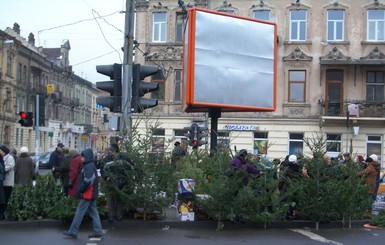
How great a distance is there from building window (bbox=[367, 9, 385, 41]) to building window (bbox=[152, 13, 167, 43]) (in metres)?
12.1

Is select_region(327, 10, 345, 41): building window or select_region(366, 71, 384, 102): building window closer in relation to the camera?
select_region(366, 71, 384, 102): building window

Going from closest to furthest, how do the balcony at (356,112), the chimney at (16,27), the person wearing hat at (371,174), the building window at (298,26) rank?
the person wearing hat at (371,174)
the balcony at (356,112)
the building window at (298,26)
the chimney at (16,27)

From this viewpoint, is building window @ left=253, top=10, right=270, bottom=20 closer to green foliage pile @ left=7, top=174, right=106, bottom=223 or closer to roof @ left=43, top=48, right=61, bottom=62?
green foliage pile @ left=7, top=174, right=106, bottom=223

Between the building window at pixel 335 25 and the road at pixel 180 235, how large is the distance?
2116cm

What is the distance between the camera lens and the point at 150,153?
1249 cm

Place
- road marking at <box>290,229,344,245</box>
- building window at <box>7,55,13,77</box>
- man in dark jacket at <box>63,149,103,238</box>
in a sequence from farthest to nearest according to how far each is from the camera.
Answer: building window at <box>7,55,13,77</box> < road marking at <box>290,229,344,245</box> < man in dark jacket at <box>63,149,103,238</box>

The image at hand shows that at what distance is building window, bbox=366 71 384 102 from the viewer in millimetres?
32000

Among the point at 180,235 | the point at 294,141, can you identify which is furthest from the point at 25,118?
the point at 294,141

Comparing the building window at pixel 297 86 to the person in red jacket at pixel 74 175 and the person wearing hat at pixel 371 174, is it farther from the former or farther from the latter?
the person in red jacket at pixel 74 175

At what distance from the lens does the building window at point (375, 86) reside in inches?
1260

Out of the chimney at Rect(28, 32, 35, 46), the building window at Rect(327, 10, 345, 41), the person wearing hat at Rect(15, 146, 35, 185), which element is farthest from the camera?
the chimney at Rect(28, 32, 35, 46)

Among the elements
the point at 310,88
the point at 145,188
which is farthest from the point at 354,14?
the point at 145,188

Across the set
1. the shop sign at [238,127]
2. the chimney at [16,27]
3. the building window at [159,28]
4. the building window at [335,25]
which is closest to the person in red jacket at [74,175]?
the shop sign at [238,127]

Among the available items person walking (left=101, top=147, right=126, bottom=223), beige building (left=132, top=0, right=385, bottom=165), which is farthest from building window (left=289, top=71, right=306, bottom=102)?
person walking (left=101, top=147, right=126, bottom=223)
